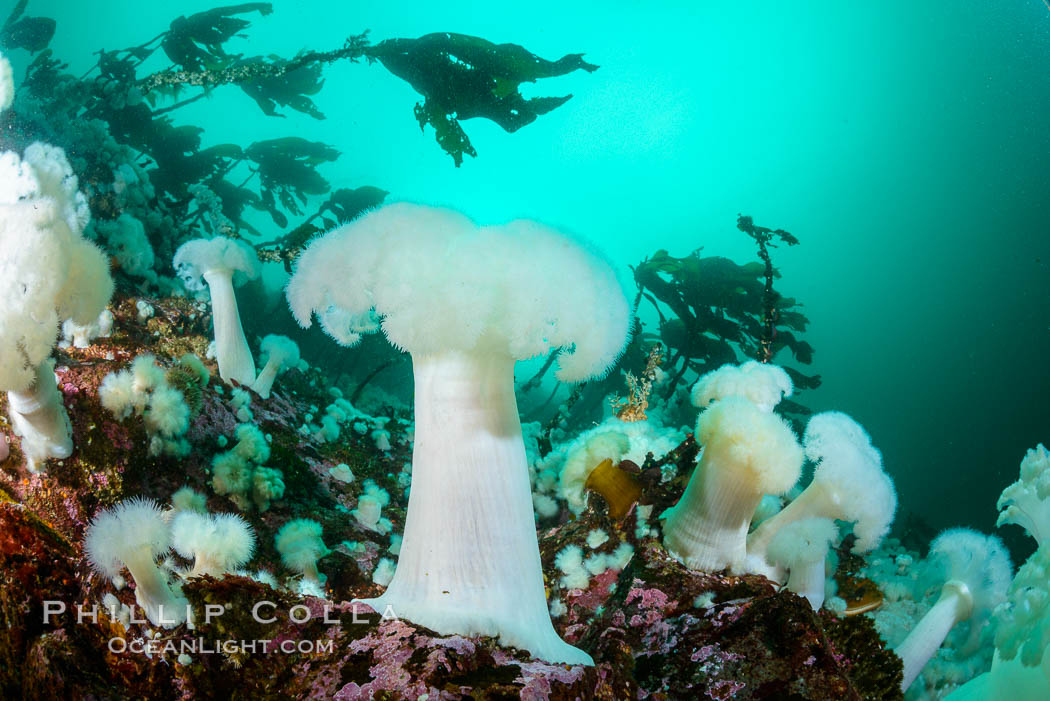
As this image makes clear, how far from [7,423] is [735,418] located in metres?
3.92

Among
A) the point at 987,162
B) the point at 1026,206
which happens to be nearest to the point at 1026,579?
the point at 1026,206

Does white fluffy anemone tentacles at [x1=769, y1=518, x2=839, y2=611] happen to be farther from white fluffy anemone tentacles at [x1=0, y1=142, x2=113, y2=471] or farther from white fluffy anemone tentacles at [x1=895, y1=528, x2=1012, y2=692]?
white fluffy anemone tentacles at [x1=0, y1=142, x2=113, y2=471]

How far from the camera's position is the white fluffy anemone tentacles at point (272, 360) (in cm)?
444

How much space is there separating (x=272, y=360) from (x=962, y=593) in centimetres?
601

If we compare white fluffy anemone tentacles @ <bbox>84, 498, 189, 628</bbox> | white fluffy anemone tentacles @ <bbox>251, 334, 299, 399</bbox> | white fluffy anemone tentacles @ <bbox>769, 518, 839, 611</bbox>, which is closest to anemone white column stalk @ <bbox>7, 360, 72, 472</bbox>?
white fluffy anemone tentacles @ <bbox>84, 498, 189, 628</bbox>

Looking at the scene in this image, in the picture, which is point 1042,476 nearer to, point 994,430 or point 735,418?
point 735,418

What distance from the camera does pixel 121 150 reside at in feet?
17.1

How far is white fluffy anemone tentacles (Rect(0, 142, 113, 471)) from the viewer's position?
6.01ft

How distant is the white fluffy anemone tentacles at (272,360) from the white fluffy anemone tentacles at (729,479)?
3.97 metres

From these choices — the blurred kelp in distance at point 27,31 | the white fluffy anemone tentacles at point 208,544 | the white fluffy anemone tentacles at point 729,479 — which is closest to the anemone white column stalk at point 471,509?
the white fluffy anemone tentacles at point 208,544


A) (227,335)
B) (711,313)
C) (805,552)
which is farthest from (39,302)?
(711,313)

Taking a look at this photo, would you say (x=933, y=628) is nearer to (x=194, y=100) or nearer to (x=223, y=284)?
(x=223, y=284)

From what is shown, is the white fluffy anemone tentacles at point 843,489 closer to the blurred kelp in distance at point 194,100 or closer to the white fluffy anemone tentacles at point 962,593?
the white fluffy anemone tentacles at point 962,593

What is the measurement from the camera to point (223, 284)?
449cm
